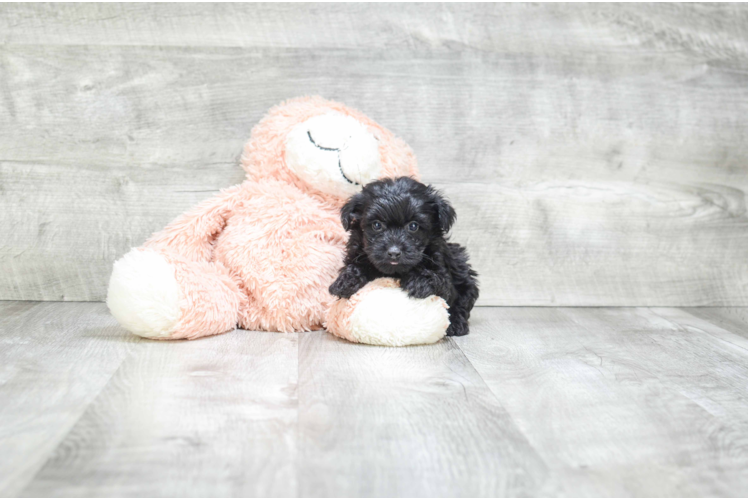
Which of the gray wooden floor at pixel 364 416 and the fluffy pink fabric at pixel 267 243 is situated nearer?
the gray wooden floor at pixel 364 416

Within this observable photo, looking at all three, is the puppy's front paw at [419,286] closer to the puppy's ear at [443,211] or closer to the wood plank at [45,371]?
the puppy's ear at [443,211]

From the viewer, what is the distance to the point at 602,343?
1589 mm

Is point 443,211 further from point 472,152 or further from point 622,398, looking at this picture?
point 472,152

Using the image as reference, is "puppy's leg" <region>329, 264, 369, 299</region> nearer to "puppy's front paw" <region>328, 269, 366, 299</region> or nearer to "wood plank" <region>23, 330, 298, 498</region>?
"puppy's front paw" <region>328, 269, 366, 299</region>

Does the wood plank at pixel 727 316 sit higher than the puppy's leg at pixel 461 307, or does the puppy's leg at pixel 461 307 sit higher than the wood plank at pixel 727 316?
the puppy's leg at pixel 461 307

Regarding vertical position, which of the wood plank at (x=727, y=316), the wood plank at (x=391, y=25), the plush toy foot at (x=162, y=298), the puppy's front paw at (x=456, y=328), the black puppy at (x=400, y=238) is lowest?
the wood plank at (x=727, y=316)

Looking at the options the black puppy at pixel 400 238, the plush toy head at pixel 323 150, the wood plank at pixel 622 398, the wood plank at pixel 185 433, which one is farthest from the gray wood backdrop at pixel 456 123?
the wood plank at pixel 185 433

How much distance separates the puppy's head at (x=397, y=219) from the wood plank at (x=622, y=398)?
27cm

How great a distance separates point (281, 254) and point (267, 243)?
44 millimetres

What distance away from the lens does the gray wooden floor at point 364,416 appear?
873 millimetres

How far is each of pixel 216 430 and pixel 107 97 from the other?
1233 mm

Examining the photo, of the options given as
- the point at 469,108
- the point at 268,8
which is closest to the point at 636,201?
the point at 469,108

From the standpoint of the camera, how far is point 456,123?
1.99 metres

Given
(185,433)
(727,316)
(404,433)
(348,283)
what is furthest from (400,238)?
(727,316)
